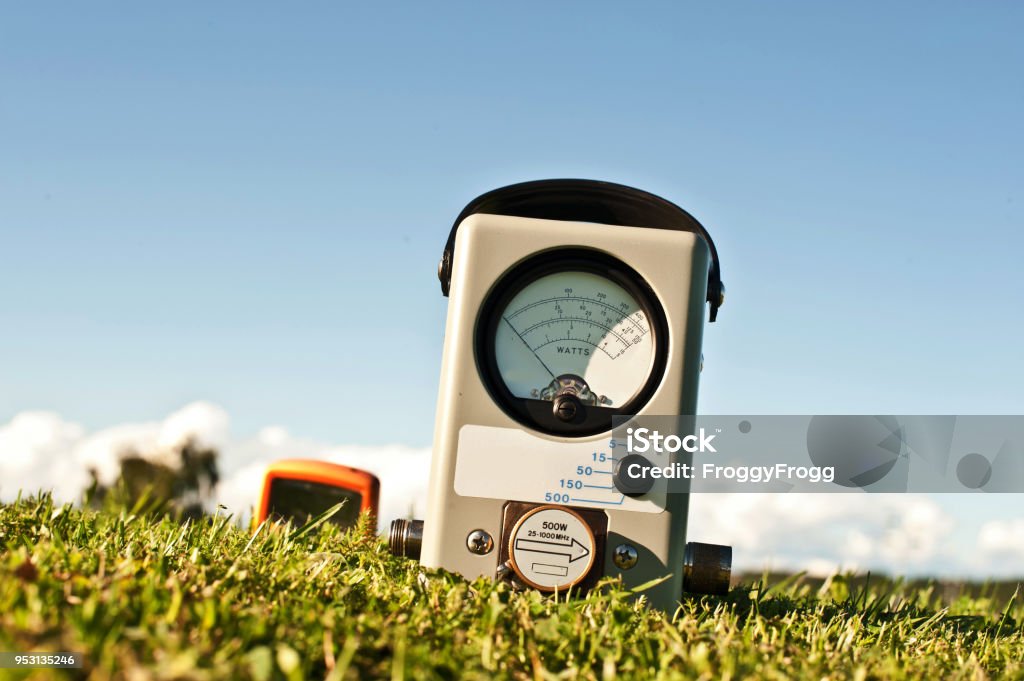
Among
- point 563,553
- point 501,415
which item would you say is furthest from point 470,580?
point 501,415

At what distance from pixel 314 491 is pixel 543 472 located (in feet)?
4.94

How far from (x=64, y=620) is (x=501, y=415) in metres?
1.43

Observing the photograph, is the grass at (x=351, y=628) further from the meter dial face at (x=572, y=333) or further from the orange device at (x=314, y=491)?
the orange device at (x=314, y=491)

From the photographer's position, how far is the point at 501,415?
2.85m

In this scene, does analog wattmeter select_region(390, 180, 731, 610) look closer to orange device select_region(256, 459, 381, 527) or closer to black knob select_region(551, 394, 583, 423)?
black knob select_region(551, 394, 583, 423)

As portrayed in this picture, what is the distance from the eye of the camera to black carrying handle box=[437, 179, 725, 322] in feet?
10.0

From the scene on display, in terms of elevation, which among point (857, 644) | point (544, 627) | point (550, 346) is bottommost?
point (857, 644)

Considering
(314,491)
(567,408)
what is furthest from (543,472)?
(314,491)

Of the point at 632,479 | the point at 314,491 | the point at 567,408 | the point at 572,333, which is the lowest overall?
the point at 314,491

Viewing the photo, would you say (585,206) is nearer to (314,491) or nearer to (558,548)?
(558,548)

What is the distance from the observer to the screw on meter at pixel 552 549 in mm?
2713

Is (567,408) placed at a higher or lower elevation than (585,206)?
lower

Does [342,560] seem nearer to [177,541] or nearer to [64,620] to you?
[177,541]

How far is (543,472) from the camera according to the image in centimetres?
279
